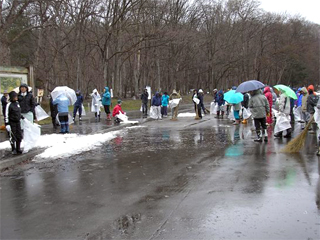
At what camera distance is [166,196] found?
5.60m

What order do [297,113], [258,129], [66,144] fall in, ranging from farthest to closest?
[297,113]
[258,129]
[66,144]

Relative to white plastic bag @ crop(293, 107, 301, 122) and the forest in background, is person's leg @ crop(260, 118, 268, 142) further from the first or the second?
the forest in background

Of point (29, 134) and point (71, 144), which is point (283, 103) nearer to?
point (71, 144)

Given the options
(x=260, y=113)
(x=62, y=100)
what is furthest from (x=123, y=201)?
(x=62, y=100)

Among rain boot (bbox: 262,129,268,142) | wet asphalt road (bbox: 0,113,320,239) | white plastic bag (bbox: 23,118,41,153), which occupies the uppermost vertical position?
white plastic bag (bbox: 23,118,41,153)

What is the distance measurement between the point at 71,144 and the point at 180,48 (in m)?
37.5

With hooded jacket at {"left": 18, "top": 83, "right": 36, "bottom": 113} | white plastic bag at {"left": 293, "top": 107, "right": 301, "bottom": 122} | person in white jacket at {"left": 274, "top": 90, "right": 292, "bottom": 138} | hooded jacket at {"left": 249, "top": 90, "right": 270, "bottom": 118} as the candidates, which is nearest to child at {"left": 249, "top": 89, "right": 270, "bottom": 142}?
hooded jacket at {"left": 249, "top": 90, "right": 270, "bottom": 118}

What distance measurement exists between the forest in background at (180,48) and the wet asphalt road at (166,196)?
23.9 metres

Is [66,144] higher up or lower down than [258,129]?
lower down

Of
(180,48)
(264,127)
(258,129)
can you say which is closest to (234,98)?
(258,129)

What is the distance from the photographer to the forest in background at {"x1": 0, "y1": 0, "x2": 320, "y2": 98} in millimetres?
33750

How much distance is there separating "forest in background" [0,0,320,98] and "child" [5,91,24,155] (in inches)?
871

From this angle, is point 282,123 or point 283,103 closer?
point 282,123

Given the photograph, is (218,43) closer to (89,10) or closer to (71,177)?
(89,10)
